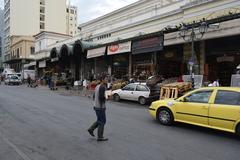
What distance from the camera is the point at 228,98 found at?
8.48 metres

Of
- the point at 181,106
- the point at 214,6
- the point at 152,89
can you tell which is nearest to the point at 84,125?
the point at 181,106

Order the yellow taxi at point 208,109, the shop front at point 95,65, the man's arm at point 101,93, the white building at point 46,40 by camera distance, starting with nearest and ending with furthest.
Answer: the man's arm at point 101,93 → the yellow taxi at point 208,109 → the shop front at point 95,65 → the white building at point 46,40

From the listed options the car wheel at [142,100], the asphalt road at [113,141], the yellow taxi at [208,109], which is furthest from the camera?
the car wheel at [142,100]

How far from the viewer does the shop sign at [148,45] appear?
63.7 feet

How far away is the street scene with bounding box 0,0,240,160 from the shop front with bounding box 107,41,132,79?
0.30 ft

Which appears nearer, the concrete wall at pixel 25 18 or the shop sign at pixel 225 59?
the shop sign at pixel 225 59

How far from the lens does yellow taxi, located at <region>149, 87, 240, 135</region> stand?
27.0ft

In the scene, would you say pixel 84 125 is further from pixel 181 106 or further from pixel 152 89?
pixel 152 89

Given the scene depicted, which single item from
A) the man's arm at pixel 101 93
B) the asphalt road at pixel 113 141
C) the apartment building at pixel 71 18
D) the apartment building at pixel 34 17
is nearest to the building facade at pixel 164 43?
the asphalt road at pixel 113 141

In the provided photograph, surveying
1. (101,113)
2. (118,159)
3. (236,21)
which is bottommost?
(118,159)

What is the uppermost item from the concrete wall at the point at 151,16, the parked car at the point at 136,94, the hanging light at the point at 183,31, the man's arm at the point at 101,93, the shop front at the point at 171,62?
the concrete wall at the point at 151,16

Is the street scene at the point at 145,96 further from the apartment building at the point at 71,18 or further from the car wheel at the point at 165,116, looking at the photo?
the apartment building at the point at 71,18

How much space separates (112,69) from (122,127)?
19.3 metres

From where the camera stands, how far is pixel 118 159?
20.1ft
